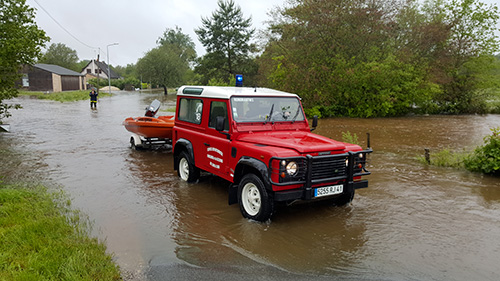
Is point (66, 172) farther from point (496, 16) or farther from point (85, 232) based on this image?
point (496, 16)

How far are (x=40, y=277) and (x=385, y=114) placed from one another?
2416 centimetres

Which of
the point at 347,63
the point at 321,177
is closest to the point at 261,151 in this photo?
the point at 321,177

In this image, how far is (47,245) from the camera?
15.5ft

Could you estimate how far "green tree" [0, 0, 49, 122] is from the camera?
13211 millimetres

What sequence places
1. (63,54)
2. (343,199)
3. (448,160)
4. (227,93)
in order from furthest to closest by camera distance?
1. (63,54)
2. (448,160)
3. (227,93)
4. (343,199)

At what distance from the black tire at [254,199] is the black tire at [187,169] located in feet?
7.00

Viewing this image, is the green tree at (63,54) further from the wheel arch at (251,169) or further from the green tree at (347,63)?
the wheel arch at (251,169)

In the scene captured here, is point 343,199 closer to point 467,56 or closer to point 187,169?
point 187,169

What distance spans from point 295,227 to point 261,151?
4.30ft

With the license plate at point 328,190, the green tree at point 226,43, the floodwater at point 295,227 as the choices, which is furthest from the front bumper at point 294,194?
the green tree at point 226,43

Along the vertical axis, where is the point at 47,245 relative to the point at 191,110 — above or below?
below

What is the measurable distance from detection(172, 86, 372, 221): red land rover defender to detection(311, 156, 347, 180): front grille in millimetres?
15

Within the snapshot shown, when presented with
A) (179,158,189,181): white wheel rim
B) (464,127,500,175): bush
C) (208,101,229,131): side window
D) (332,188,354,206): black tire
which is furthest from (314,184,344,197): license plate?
(464,127,500,175): bush

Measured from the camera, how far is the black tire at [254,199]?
555cm
